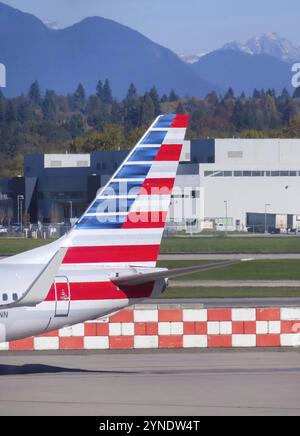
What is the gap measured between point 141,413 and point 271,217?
111407mm

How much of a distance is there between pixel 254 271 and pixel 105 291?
134 ft

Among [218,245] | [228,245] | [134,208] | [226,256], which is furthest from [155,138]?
[218,245]

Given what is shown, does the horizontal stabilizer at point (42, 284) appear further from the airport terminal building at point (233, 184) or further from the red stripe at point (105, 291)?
the airport terminal building at point (233, 184)

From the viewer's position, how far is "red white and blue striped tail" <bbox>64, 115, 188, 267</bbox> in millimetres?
23438

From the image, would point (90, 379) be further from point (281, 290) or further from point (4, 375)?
point (281, 290)

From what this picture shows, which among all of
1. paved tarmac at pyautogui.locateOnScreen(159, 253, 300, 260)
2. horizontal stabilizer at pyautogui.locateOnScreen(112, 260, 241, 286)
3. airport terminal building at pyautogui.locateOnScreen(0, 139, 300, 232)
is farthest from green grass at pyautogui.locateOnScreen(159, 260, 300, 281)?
airport terminal building at pyautogui.locateOnScreen(0, 139, 300, 232)

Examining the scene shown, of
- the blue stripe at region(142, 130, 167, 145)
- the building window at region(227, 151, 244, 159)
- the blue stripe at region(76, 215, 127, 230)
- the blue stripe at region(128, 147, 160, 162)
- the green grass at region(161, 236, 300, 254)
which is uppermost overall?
the blue stripe at region(142, 130, 167, 145)

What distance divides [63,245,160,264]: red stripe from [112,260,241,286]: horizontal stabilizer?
0.81 meters

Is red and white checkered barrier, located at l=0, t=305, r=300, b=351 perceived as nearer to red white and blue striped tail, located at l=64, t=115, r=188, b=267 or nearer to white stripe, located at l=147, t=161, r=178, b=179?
red white and blue striped tail, located at l=64, t=115, r=188, b=267

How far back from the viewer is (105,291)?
22.7 m

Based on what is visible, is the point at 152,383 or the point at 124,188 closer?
the point at 152,383

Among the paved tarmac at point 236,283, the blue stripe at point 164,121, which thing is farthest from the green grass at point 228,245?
the blue stripe at point 164,121

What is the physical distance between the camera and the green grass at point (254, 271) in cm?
5878

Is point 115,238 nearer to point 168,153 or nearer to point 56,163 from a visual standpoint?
point 168,153
